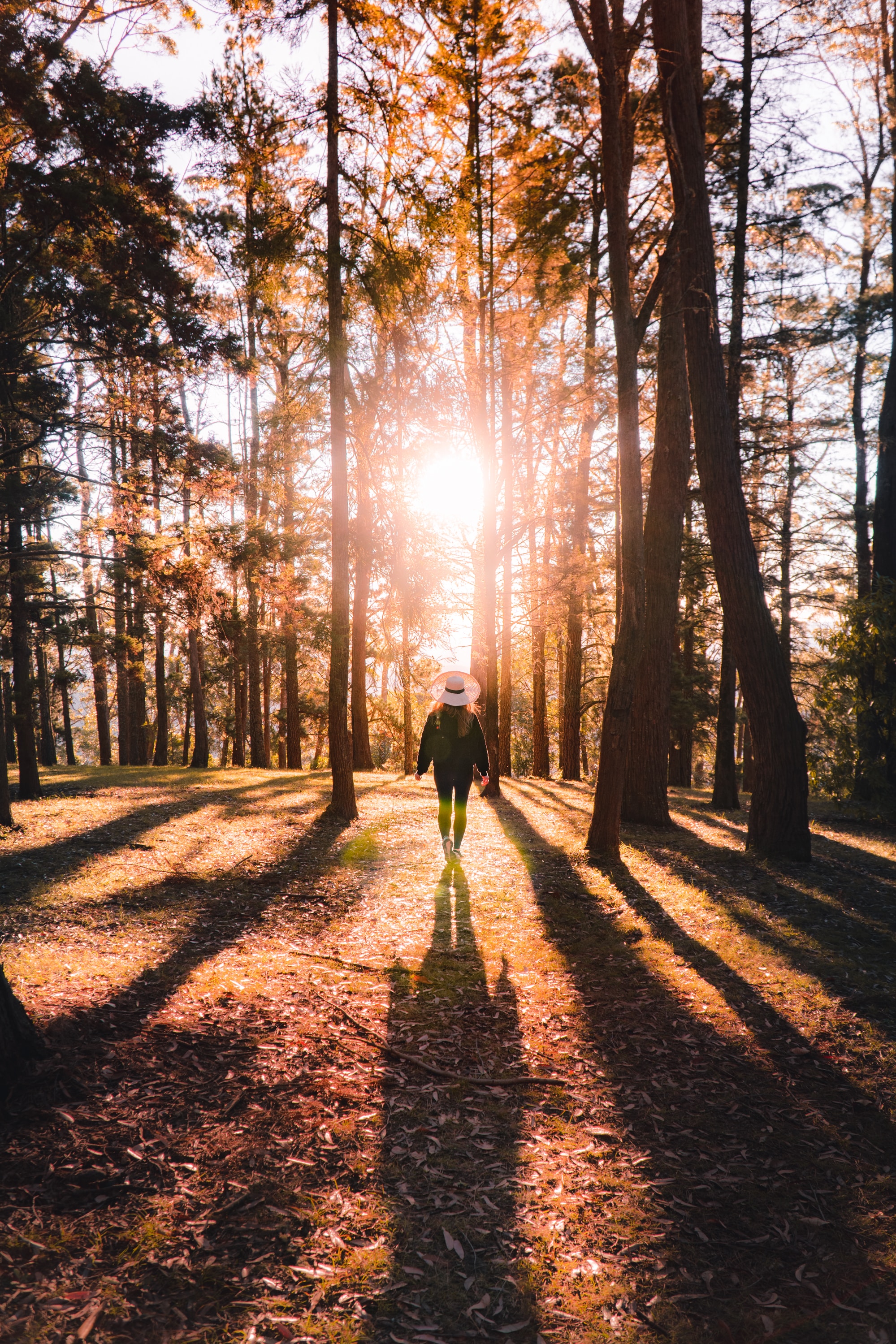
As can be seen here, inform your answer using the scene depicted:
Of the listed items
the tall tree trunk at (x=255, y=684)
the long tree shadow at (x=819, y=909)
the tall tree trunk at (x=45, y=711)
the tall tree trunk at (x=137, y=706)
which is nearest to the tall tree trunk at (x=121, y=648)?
the tall tree trunk at (x=137, y=706)

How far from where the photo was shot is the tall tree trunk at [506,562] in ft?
50.0

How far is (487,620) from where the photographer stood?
44.9ft

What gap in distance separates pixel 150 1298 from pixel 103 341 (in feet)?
39.6

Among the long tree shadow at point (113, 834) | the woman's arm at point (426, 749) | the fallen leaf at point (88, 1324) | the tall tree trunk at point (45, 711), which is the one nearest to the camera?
the fallen leaf at point (88, 1324)

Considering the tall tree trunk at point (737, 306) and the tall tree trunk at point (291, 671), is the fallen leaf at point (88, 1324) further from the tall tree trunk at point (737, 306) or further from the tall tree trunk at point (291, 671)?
the tall tree trunk at point (291, 671)

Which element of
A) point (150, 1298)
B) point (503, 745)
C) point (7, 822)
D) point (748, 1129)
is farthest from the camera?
point (503, 745)

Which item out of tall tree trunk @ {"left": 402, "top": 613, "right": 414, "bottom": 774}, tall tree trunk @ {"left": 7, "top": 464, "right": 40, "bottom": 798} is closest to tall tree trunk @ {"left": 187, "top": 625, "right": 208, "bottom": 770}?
tall tree trunk @ {"left": 402, "top": 613, "right": 414, "bottom": 774}

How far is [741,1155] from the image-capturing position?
→ 3277 millimetres

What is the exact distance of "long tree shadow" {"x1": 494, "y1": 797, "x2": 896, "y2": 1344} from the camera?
2.48 meters

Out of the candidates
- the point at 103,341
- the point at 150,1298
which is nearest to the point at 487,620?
the point at 103,341

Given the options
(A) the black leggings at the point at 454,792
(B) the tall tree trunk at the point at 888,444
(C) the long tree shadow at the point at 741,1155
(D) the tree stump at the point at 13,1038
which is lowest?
(C) the long tree shadow at the point at 741,1155

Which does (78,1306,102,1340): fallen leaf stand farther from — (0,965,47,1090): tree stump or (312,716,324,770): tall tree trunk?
(312,716,324,770): tall tree trunk

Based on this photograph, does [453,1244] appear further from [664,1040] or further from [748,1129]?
[664,1040]

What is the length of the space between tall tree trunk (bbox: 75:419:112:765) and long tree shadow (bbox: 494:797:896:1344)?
8948mm
